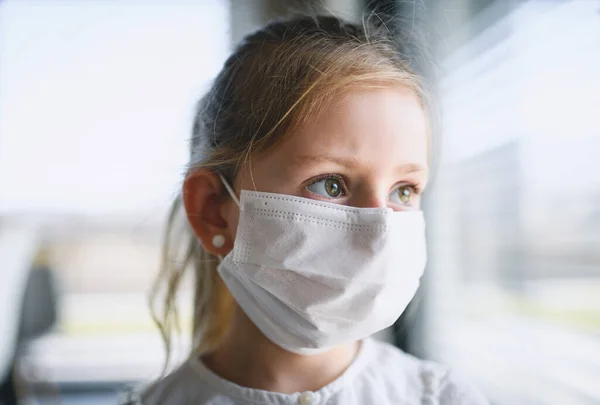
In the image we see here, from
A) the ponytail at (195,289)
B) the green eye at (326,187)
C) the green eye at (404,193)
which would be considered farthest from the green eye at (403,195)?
the ponytail at (195,289)

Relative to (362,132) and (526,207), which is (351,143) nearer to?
(362,132)

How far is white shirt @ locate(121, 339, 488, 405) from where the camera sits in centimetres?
89

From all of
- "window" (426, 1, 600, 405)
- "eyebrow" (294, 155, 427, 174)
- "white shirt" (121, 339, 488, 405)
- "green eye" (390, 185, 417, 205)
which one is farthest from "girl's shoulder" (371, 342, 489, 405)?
"eyebrow" (294, 155, 427, 174)

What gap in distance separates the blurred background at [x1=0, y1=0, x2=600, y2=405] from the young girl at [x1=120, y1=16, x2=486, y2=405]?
0.55 feet

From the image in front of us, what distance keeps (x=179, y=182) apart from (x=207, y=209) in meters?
0.10

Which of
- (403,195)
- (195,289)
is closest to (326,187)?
(403,195)

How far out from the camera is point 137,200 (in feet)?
7.09

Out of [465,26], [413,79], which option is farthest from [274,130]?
[465,26]

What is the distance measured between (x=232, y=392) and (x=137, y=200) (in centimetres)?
140

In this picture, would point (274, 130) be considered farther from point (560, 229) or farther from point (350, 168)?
point (560, 229)

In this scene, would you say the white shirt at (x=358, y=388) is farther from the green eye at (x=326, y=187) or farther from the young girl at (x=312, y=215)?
the green eye at (x=326, y=187)

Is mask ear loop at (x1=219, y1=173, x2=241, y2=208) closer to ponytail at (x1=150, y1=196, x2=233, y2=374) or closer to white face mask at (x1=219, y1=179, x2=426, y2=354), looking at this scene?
white face mask at (x1=219, y1=179, x2=426, y2=354)

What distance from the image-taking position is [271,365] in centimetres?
92

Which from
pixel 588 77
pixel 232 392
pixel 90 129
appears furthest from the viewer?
pixel 90 129
